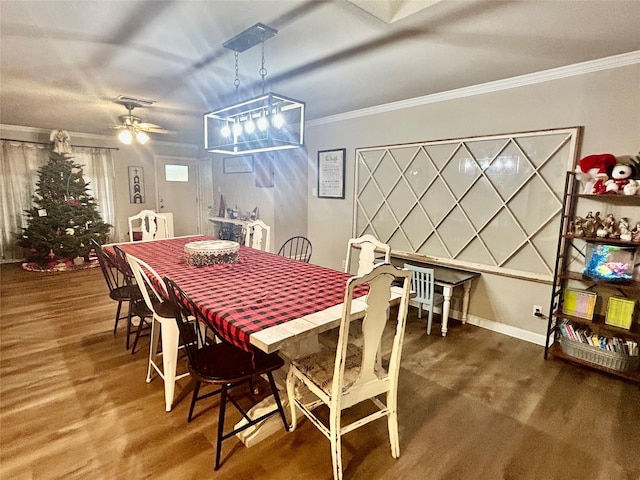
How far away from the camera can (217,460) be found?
5.28 feet

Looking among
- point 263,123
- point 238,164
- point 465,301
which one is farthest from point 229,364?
point 238,164

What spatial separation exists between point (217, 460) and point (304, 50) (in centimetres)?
250

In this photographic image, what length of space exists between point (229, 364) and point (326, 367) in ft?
1.59

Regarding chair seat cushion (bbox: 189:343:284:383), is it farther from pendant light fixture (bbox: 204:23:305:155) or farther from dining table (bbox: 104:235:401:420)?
pendant light fixture (bbox: 204:23:305:155)

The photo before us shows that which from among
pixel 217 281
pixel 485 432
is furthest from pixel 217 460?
pixel 485 432

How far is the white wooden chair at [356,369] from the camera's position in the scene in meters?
1.43

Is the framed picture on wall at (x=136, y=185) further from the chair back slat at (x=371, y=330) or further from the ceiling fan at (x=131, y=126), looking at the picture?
the chair back slat at (x=371, y=330)

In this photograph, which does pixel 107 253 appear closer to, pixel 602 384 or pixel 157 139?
pixel 602 384

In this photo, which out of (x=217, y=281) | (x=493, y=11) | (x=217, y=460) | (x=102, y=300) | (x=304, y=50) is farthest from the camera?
(x=102, y=300)

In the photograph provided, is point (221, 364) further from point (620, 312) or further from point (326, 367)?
point (620, 312)

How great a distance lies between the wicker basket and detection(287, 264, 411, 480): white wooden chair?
5.90 ft

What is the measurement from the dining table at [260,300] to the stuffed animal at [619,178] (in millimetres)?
1784

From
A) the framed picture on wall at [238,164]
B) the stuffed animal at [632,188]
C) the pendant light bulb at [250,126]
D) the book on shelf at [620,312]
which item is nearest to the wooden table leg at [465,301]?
the book on shelf at [620,312]

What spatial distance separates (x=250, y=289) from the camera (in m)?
1.98
